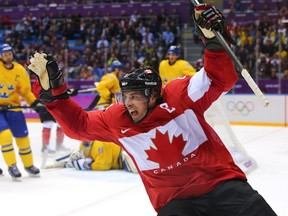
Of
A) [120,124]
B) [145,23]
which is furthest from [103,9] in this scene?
[120,124]

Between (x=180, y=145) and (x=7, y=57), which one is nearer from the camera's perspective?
(x=180, y=145)

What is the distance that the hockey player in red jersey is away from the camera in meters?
2.48

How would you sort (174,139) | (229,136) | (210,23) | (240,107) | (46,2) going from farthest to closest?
(46,2) → (240,107) → (229,136) → (174,139) → (210,23)

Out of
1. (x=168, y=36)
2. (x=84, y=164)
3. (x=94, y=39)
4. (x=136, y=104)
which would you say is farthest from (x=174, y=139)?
(x=94, y=39)

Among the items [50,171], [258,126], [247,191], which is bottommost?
[258,126]

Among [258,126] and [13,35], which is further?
[13,35]

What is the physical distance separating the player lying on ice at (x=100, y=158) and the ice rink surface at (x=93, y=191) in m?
0.10

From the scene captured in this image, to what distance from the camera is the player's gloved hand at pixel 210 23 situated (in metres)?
2.22

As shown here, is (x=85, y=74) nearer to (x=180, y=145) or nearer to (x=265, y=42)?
(x=265, y=42)

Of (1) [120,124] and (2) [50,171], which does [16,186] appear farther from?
(1) [120,124]

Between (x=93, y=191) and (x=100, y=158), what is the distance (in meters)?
1.09

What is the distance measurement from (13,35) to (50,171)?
11429 mm

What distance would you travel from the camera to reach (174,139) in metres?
2.53

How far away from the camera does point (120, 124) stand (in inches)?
104
